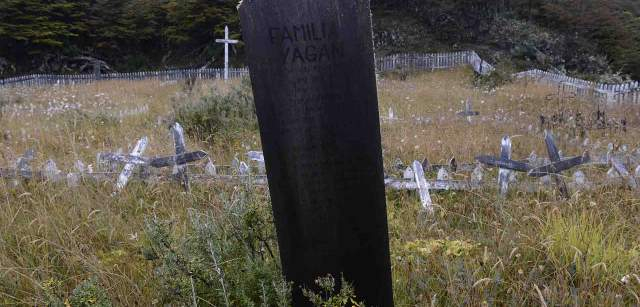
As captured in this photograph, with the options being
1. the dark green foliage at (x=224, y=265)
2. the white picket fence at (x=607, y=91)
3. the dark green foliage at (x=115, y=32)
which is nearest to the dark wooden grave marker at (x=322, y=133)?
the dark green foliage at (x=224, y=265)

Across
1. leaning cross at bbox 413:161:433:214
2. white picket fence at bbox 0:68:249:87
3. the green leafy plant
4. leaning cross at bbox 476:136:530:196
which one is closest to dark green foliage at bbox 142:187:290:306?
the green leafy plant

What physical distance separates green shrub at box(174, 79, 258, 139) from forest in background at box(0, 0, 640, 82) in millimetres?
21589

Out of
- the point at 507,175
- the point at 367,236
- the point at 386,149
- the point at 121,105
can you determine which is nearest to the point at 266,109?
the point at 367,236

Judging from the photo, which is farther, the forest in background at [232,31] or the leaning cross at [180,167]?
the forest in background at [232,31]

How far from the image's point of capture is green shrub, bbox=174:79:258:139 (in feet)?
24.3

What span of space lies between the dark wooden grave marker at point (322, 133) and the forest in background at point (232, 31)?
27628mm

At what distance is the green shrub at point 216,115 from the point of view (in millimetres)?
7402

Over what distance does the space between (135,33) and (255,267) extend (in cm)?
3213

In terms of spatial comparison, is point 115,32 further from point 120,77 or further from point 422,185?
point 422,185

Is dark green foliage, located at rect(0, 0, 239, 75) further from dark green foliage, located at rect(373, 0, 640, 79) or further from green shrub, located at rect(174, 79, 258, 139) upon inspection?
green shrub, located at rect(174, 79, 258, 139)

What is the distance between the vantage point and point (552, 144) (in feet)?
13.6

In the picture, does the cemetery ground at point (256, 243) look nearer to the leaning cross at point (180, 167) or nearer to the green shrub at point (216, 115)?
the leaning cross at point (180, 167)

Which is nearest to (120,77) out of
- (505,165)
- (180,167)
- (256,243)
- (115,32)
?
(115,32)

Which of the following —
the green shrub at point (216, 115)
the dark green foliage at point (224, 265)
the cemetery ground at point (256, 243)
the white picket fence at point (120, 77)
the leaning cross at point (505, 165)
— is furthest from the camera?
the white picket fence at point (120, 77)
